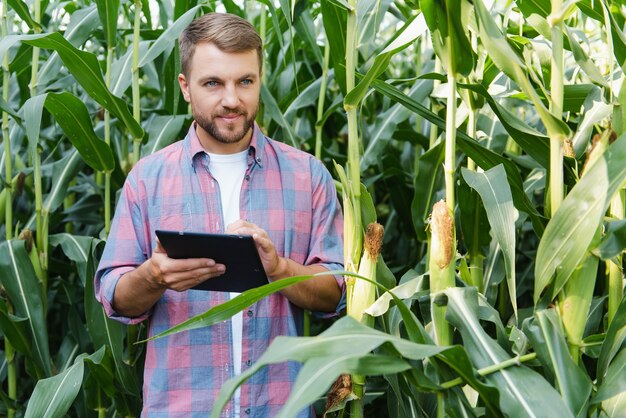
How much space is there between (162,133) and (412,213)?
796 millimetres

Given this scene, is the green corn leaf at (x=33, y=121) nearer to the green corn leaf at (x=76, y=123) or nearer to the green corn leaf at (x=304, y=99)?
the green corn leaf at (x=76, y=123)

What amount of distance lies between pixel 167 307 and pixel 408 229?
116 cm

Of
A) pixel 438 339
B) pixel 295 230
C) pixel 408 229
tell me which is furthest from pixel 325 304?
pixel 408 229

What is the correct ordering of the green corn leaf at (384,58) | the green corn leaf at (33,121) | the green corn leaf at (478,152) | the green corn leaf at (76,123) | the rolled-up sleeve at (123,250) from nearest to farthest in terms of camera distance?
the green corn leaf at (384,58), the green corn leaf at (478,152), the rolled-up sleeve at (123,250), the green corn leaf at (33,121), the green corn leaf at (76,123)

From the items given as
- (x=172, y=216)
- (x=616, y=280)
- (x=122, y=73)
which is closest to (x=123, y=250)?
(x=172, y=216)

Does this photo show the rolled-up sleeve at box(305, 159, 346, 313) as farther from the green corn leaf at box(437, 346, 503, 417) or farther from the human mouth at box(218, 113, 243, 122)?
the green corn leaf at box(437, 346, 503, 417)

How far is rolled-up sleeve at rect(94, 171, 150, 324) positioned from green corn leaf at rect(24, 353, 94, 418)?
0.29 m

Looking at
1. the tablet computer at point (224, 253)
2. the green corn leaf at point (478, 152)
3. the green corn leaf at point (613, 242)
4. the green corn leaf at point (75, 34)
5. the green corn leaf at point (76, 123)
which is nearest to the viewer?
the green corn leaf at point (613, 242)

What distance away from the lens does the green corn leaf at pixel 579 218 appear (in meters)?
1.48

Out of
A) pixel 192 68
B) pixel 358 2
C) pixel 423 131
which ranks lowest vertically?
pixel 423 131

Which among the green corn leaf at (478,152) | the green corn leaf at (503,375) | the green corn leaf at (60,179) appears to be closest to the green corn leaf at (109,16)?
the green corn leaf at (60,179)

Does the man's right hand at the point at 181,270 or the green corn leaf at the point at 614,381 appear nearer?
the green corn leaf at the point at 614,381

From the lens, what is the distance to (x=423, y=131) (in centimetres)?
314

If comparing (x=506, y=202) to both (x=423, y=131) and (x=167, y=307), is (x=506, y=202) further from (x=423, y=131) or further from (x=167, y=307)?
(x=423, y=131)
